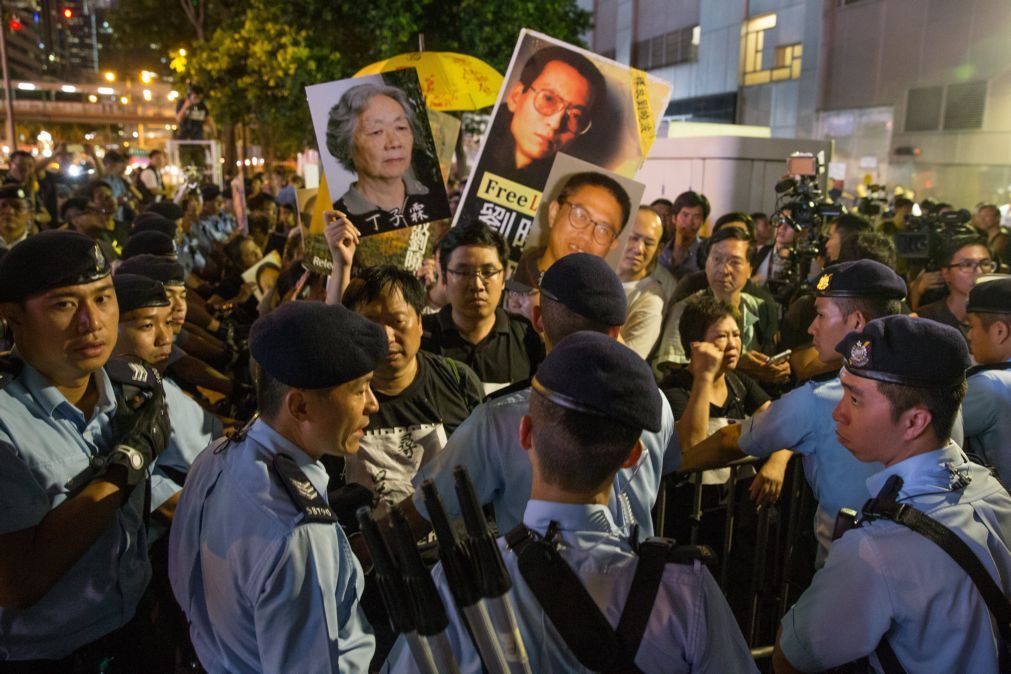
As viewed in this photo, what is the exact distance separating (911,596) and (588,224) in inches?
104

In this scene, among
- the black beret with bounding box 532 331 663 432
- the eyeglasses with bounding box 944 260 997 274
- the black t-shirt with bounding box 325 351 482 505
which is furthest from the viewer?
the eyeglasses with bounding box 944 260 997 274

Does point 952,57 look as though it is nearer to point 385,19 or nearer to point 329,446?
point 385,19

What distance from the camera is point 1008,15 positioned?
65.5 feet

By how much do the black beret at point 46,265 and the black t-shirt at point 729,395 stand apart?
2.58 metres

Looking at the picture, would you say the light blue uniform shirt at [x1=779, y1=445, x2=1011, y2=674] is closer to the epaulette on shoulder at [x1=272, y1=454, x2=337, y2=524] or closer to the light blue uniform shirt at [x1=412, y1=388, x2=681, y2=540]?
the light blue uniform shirt at [x1=412, y1=388, x2=681, y2=540]

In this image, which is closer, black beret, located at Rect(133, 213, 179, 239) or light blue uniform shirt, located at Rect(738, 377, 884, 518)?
light blue uniform shirt, located at Rect(738, 377, 884, 518)

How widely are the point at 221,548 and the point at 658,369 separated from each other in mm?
3298

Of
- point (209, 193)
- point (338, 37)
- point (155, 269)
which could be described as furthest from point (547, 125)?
point (338, 37)

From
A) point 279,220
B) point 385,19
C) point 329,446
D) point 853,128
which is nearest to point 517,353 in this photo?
point 329,446

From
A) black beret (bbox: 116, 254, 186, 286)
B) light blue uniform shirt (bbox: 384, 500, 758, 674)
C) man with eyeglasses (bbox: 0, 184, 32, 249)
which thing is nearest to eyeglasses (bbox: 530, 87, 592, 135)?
black beret (bbox: 116, 254, 186, 286)

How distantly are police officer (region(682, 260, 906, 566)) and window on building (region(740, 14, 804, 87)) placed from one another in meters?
26.4

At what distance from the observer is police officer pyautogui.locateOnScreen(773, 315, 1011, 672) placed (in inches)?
78.0

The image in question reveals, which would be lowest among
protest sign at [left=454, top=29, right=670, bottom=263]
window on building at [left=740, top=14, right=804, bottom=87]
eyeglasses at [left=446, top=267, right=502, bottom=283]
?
eyeglasses at [left=446, top=267, right=502, bottom=283]

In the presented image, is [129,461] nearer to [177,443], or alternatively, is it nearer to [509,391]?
[177,443]
